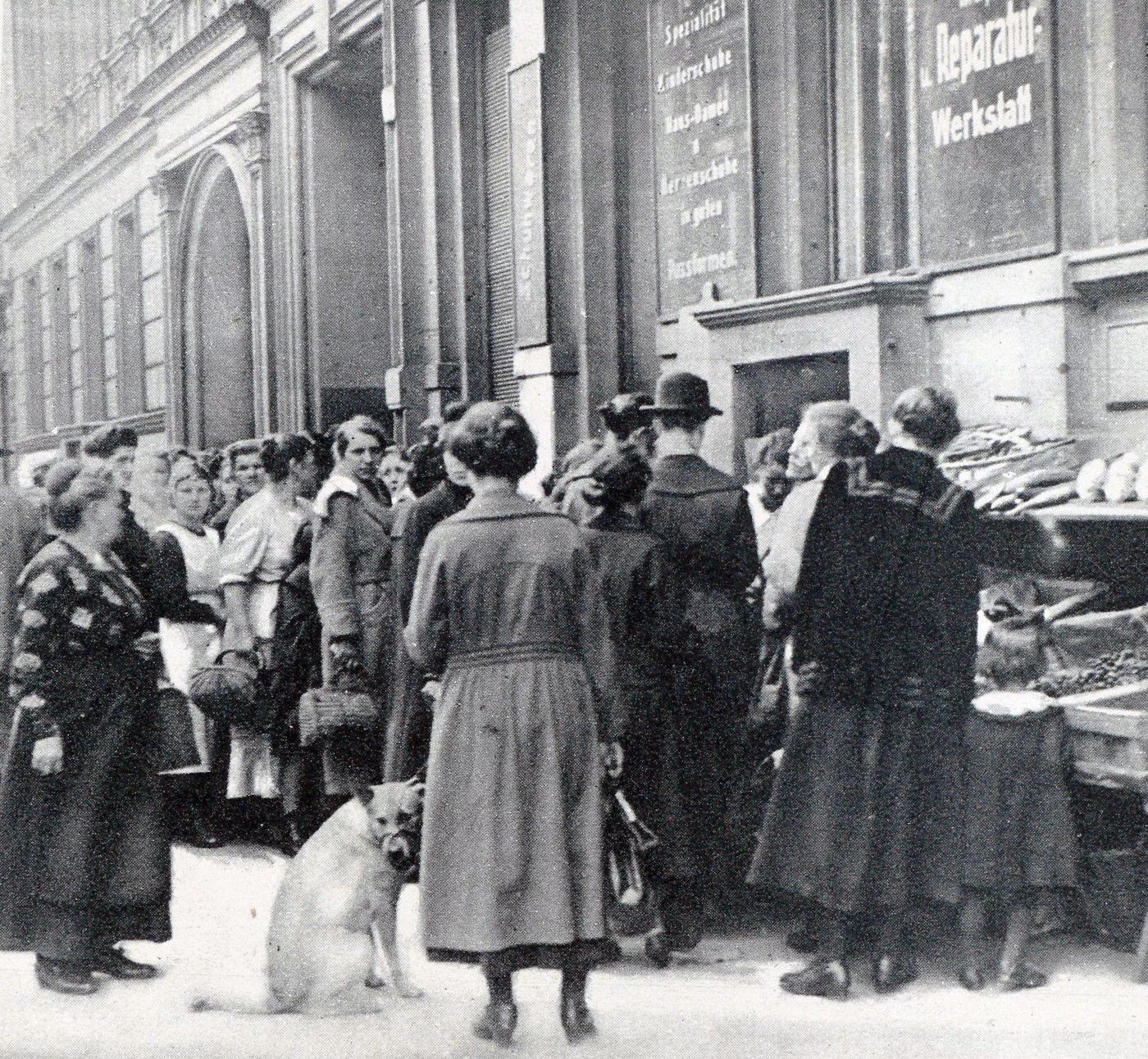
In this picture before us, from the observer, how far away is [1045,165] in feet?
24.2

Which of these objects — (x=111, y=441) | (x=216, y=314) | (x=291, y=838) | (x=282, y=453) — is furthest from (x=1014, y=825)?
(x=216, y=314)

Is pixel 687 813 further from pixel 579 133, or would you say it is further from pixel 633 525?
pixel 579 133

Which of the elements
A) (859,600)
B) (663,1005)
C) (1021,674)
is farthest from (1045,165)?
(663,1005)

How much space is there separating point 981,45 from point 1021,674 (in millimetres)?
3564

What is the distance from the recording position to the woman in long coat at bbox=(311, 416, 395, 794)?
21.0 ft

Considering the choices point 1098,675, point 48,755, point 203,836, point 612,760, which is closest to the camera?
point 612,760

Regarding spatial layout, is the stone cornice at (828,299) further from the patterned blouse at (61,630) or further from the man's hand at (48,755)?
the man's hand at (48,755)

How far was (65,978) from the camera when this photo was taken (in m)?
5.07

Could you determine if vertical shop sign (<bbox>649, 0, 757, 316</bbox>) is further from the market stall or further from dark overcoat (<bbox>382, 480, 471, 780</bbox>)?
dark overcoat (<bbox>382, 480, 471, 780</bbox>)

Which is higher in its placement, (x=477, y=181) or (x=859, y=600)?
(x=477, y=181)

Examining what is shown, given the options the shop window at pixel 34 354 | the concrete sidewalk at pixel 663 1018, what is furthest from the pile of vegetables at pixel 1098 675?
the shop window at pixel 34 354

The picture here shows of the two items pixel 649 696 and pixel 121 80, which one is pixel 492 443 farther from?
pixel 121 80

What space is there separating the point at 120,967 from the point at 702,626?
2.15 meters

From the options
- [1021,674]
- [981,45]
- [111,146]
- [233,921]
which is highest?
[111,146]
